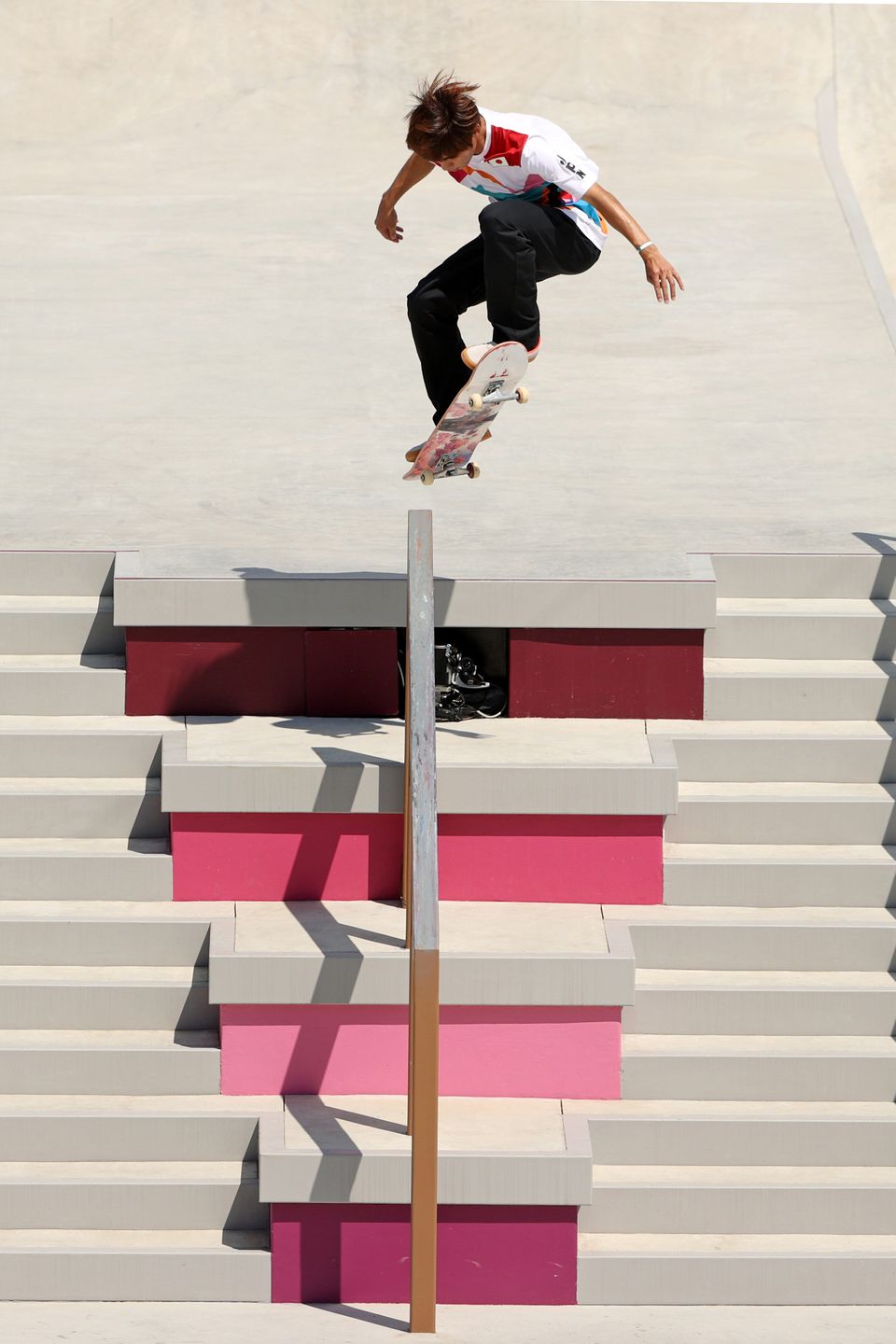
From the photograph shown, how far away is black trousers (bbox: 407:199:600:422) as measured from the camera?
603 cm

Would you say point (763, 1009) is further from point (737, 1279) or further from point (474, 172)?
point (474, 172)

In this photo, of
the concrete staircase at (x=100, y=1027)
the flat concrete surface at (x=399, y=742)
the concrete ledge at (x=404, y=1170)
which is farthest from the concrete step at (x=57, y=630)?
the concrete ledge at (x=404, y=1170)

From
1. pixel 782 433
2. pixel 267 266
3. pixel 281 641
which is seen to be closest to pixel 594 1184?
pixel 281 641

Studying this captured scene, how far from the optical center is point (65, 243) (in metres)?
11.3

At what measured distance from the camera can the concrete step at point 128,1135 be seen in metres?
5.36

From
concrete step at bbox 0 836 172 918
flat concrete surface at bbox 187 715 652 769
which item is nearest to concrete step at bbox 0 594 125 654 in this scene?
flat concrete surface at bbox 187 715 652 769

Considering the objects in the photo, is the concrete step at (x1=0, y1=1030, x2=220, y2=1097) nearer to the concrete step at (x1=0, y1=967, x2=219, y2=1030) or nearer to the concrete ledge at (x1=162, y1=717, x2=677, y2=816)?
the concrete step at (x1=0, y1=967, x2=219, y2=1030)

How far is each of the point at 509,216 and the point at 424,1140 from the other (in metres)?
2.97

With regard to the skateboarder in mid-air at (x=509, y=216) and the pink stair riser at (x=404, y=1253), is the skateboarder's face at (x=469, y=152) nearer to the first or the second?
the skateboarder in mid-air at (x=509, y=216)

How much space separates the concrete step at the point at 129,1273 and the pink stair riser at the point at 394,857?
1.13 metres

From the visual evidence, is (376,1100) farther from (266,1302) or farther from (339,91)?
(339,91)

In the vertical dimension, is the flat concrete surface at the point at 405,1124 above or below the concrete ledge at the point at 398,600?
below

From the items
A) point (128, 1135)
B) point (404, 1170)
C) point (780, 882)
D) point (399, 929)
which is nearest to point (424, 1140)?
point (404, 1170)

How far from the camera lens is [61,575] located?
667 cm
